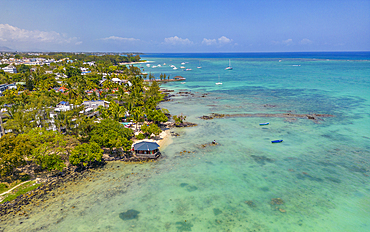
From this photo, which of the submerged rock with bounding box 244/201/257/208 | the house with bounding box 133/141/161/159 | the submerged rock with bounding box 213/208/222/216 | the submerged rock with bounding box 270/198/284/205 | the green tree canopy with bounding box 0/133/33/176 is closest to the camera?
the submerged rock with bounding box 213/208/222/216

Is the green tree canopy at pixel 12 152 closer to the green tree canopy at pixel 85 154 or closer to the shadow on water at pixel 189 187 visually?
the green tree canopy at pixel 85 154

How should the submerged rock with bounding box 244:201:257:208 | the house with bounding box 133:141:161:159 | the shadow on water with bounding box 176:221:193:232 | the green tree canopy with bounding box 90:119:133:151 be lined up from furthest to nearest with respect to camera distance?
1. the house with bounding box 133:141:161:159
2. the green tree canopy with bounding box 90:119:133:151
3. the submerged rock with bounding box 244:201:257:208
4. the shadow on water with bounding box 176:221:193:232

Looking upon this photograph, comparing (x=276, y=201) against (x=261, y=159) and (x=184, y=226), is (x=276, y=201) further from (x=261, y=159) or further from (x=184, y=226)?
(x=184, y=226)

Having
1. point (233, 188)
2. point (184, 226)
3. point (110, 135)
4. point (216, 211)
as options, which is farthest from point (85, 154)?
point (233, 188)

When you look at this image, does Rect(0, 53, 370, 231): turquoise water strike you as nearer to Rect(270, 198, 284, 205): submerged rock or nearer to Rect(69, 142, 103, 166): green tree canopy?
Rect(270, 198, 284, 205): submerged rock

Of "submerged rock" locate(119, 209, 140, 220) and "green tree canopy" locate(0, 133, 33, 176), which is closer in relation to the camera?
"submerged rock" locate(119, 209, 140, 220)

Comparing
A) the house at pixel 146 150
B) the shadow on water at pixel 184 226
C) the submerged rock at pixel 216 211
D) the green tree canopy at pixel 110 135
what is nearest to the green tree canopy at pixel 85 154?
the green tree canopy at pixel 110 135

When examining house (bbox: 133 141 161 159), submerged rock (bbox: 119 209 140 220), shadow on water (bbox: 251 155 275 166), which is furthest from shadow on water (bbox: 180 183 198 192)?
shadow on water (bbox: 251 155 275 166)

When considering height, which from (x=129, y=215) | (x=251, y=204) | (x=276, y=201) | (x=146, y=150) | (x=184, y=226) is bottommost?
(x=184, y=226)

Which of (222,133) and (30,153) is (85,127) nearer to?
(30,153)

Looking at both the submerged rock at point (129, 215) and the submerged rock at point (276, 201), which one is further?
the submerged rock at point (276, 201)
